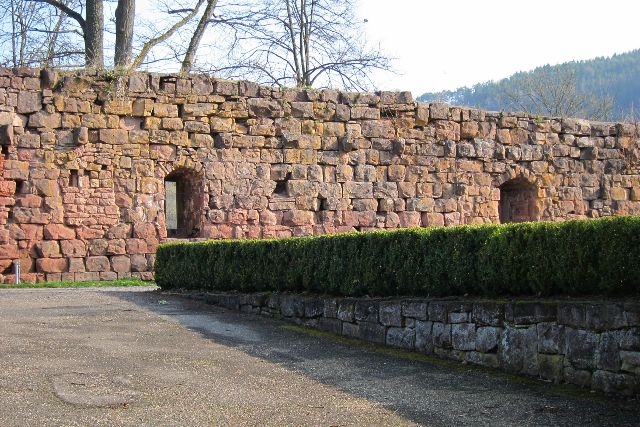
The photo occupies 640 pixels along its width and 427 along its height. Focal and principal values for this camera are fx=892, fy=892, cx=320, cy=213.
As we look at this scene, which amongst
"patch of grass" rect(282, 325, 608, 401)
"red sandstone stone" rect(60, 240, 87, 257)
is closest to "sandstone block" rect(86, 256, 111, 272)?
"red sandstone stone" rect(60, 240, 87, 257)

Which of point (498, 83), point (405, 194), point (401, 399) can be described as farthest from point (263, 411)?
point (498, 83)

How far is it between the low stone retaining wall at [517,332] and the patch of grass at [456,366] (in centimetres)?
5

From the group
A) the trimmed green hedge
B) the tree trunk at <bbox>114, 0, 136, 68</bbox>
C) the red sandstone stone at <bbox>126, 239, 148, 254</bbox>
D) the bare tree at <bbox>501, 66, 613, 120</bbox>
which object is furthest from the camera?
the bare tree at <bbox>501, 66, 613, 120</bbox>

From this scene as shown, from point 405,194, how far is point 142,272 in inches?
225

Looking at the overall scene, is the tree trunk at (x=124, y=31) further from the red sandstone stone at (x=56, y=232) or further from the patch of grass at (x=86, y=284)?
the patch of grass at (x=86, y=284)

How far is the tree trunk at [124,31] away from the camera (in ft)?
72.2

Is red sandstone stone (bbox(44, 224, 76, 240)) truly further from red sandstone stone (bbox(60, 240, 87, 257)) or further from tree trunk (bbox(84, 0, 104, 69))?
tree trunk (bbox(84, 0, 104, 69))

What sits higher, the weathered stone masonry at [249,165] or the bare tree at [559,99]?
the bare tree at [559,99]

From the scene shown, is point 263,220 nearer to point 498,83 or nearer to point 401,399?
point 401,399

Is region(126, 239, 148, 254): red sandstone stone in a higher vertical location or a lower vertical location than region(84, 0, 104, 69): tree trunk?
lower

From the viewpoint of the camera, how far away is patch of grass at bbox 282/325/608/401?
607 centimetres

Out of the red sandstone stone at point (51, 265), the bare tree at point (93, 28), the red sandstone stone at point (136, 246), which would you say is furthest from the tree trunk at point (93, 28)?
the red sandstone stone at point (51, 265)

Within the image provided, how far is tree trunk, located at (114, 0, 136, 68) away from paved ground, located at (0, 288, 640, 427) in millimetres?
13565

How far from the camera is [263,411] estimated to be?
5711 mm
